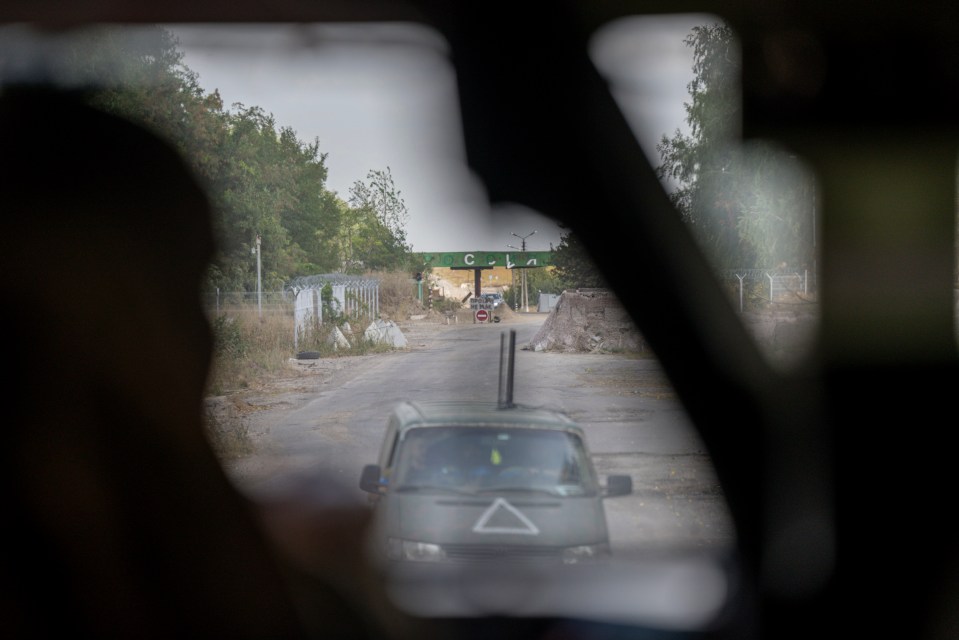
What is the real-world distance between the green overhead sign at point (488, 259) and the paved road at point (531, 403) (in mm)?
146

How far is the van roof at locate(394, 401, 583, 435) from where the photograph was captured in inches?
53.7

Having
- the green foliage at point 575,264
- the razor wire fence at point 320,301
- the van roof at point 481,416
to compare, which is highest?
the green foliage at point 575,264

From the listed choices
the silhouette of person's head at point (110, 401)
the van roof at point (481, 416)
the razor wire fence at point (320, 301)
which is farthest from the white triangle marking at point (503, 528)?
the razor wire fence at point (320, 301)

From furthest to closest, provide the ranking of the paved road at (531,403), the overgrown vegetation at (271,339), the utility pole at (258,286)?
the utility pole at (258,286) < the overgrown vegetation at (271,339) < the paved road at (531,403)

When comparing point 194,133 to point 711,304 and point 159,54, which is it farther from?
point 711,304

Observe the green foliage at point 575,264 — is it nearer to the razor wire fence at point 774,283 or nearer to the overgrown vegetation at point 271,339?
the razor wire fence at point 774,283

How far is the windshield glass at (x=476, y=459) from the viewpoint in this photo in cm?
137

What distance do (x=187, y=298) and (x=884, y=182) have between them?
2.92 feet

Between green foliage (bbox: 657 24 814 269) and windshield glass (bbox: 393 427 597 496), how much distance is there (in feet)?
1.42

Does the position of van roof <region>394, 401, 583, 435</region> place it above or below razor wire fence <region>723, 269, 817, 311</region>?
below

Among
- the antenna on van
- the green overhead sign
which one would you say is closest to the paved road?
the antenna on van

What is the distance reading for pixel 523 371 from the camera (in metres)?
1.58

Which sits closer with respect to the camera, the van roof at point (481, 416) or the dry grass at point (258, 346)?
the van roof at point (481, 416)

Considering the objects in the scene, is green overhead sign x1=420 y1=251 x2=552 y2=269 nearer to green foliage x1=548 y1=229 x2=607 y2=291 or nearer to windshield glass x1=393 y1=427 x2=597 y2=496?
green foliage x1=548 y1=229 x2=607 y2=291
